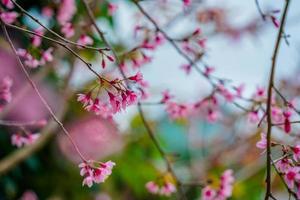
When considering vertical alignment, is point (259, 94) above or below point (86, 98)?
above

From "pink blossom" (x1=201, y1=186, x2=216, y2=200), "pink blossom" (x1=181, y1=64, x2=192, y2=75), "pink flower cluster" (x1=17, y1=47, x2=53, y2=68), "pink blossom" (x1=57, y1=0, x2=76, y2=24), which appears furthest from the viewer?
"pink blossom" (x1=57, y1=0, x2=76, y2=24)

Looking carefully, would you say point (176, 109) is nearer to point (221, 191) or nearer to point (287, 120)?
point (221, 191)

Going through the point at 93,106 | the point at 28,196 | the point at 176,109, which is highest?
the point at 28,196

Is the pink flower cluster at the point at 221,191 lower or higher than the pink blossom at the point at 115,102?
higher

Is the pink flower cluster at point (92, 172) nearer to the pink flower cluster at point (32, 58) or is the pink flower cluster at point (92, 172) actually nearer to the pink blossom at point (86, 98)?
the pink blossom at point (86, 98)

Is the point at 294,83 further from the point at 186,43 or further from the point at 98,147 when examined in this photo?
the point at 186,43

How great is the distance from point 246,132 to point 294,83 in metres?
0.67

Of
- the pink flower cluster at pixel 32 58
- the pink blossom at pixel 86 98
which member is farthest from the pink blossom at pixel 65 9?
the pink blossom at pixel 86 98

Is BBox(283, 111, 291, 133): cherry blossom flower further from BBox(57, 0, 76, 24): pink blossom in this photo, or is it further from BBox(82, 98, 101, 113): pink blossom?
BBox(57, 0, 76, 24): pink blossom

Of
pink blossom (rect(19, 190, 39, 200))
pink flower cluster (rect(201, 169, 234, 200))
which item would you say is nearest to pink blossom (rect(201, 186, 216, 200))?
pink flower cluster (rect(201, 169, 234, 200))

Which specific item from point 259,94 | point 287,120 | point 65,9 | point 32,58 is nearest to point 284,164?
point 287,120

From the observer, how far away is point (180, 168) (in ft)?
15.3

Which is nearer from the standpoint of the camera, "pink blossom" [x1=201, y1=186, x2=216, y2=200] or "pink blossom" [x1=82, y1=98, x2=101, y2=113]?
"pink blossom" [x1=82, y1=98, x2=101, y2=113]

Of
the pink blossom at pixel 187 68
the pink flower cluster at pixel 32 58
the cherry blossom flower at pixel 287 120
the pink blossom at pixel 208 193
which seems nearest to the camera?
the cherry blossom flower at pixel 287 120
